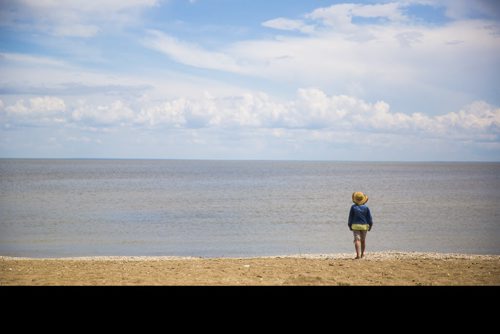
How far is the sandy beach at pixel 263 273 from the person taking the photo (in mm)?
8219

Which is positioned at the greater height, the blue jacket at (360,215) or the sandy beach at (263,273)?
the blue jacket at (360,215)

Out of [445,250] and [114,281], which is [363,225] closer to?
[114,281]

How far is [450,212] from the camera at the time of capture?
110ft

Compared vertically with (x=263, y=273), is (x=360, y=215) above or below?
above

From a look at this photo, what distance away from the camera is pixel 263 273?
917 cm

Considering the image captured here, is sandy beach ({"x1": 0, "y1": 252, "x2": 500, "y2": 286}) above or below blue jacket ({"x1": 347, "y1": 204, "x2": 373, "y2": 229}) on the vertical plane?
below

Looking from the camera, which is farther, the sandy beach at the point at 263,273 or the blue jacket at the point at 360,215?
the blue jacket at the point at 360,215

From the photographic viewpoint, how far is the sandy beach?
324 inches

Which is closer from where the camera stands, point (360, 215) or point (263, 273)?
point (263, 273)

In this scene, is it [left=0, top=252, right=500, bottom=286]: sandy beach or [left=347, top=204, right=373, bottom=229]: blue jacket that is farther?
[left=347, top=204, right=373, bottom=229]: blue jacket
